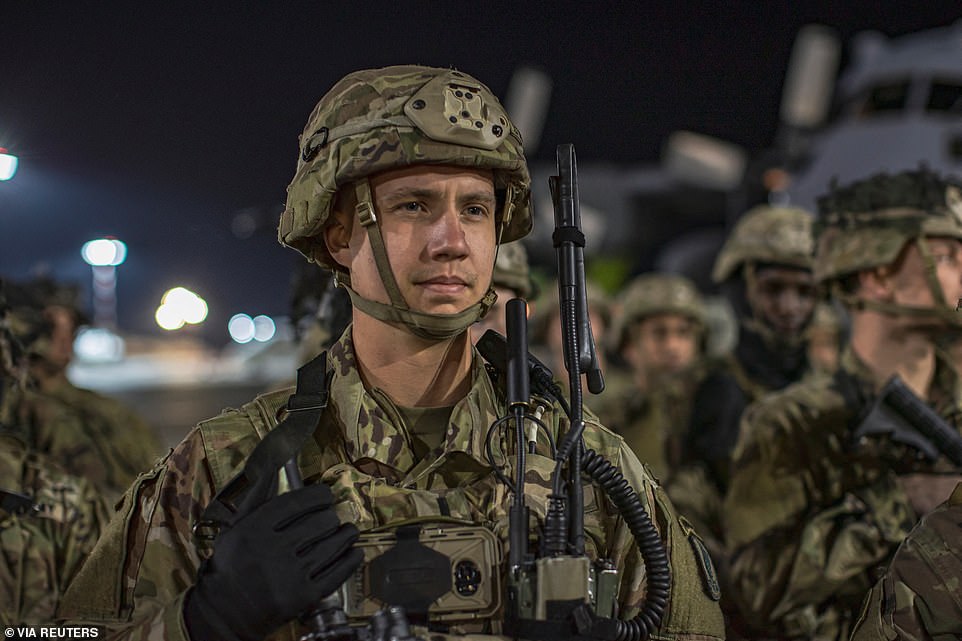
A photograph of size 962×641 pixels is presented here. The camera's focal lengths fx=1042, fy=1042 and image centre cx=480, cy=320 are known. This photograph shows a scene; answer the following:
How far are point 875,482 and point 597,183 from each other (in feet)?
85.9

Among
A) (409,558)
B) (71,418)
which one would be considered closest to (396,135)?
(409,558)

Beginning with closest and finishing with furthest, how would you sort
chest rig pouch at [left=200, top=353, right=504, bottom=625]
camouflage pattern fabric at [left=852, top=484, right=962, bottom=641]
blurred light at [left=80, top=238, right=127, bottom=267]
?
1. chest rig pouch at [left=200, top=353, right=504, bottom=625]
2. camouflage pattern fabric at [left=852, top=484, right=962, bottom=641]
3. blurred light at [left=80, top=238, right=127, bottom=267]

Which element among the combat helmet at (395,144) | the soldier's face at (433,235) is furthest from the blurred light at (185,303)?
the soldier's face at (433,235)

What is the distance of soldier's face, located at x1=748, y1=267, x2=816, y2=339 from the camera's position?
6859mm

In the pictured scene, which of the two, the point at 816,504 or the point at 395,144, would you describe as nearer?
the point at 395,144

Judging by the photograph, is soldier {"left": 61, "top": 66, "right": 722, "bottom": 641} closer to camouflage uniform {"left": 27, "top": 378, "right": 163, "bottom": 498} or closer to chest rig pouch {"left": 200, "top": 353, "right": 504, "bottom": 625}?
chest rig pouch {"left": 200, "top": 353, "right": 504, "bottom": 625}

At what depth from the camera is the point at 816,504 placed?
4496 mm

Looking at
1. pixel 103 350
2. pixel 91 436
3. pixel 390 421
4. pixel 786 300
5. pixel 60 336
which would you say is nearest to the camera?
pixel 390 421

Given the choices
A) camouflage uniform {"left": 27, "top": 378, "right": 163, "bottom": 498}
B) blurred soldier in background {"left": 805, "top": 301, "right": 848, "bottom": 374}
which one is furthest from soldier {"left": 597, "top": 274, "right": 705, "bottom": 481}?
camouflage uniform {"left": 27, "top": 378, "right": 163, "bottom": 498}

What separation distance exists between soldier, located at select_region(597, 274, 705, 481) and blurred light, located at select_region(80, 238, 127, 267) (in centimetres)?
407

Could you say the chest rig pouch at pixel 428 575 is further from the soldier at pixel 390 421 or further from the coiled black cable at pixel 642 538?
the coiled black cable at pixel 642 538

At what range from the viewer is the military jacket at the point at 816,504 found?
421 cm

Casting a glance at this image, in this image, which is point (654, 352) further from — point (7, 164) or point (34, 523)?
point (7, 164)

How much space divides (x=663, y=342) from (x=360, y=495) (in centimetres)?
708
